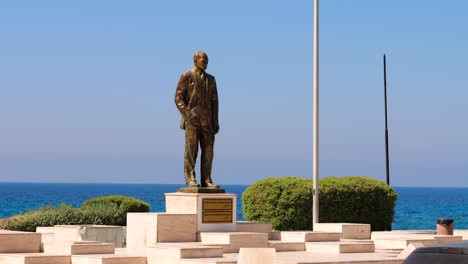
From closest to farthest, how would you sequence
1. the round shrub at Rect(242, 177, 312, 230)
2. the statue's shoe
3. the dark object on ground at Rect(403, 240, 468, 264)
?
the dark object on ground at Rect(403, 240, 468, 264) < the statue's shoe < the round shrub at Rect(242, 177, 312, 230)

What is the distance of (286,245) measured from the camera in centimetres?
2220

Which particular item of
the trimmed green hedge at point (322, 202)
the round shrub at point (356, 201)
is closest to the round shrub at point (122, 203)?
the trimmed green hedge at point (322, 202)

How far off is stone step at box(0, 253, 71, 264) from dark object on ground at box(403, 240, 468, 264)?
1150 cm

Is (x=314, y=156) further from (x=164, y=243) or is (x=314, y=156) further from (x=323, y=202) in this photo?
(x=164, y=243)

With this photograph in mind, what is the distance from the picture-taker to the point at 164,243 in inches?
818

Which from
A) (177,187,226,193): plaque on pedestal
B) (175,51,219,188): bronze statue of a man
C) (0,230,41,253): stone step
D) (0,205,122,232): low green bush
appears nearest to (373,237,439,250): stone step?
(177,187,226,193): plaque on pedestal

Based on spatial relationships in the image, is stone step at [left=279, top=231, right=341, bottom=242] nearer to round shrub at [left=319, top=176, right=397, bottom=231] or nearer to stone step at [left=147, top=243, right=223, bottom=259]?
stone step at [left=147, top=243, right=223, bottom=259]

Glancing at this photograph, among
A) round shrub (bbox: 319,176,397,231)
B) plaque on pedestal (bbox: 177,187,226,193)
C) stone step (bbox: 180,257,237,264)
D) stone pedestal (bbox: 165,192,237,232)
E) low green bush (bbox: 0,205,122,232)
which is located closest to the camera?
stone step (bbox: 180,257,237,264)

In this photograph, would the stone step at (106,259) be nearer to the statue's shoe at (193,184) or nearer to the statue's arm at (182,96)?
the statue's shoe at (193,184)

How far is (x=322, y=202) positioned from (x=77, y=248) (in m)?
12.0

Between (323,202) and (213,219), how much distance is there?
8448mm

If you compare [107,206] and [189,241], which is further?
[107,206]

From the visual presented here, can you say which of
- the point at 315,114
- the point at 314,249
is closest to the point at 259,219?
the point at 315,114

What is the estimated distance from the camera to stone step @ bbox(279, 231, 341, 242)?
2292 centimetres
